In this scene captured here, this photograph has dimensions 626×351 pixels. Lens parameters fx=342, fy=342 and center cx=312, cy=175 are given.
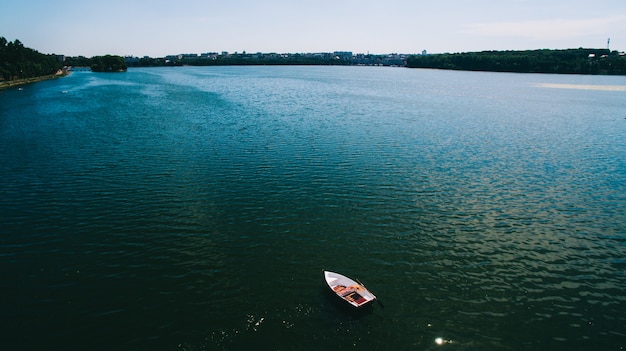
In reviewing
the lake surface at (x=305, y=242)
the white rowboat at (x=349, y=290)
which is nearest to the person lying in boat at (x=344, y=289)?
the white rowboat at (x=349, y=290)

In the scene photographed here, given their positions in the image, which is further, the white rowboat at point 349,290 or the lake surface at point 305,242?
the white rowboat at point 349,290

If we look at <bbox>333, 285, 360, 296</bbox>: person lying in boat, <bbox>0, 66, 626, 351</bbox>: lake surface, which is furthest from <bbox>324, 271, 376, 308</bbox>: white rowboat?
<bbox>0, 66, 626, 351</bbox>: lake surface

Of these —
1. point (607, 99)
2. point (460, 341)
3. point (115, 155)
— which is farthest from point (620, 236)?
point (607, 99)

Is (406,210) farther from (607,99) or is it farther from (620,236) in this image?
(607,99)

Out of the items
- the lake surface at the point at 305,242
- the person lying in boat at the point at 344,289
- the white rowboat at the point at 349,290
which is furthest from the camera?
the person lying in boat at the point at 344,289

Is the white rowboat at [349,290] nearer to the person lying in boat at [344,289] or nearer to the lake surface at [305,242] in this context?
the person lying in boat at [344,289]

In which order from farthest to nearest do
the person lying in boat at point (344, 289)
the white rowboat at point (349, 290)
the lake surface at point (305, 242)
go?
the person lying in boat at point (344, 289)
the white rowboat at point (349, 290)
the lake surface at point (305, 242)

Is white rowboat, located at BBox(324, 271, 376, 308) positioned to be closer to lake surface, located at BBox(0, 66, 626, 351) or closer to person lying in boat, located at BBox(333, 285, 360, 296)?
person lying in boat, located at BBox(333, 285, 360, 296)

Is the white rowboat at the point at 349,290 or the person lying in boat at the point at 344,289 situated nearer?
the white rowboat at the point at 349,290

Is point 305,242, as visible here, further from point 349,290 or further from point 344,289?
point 349,290
